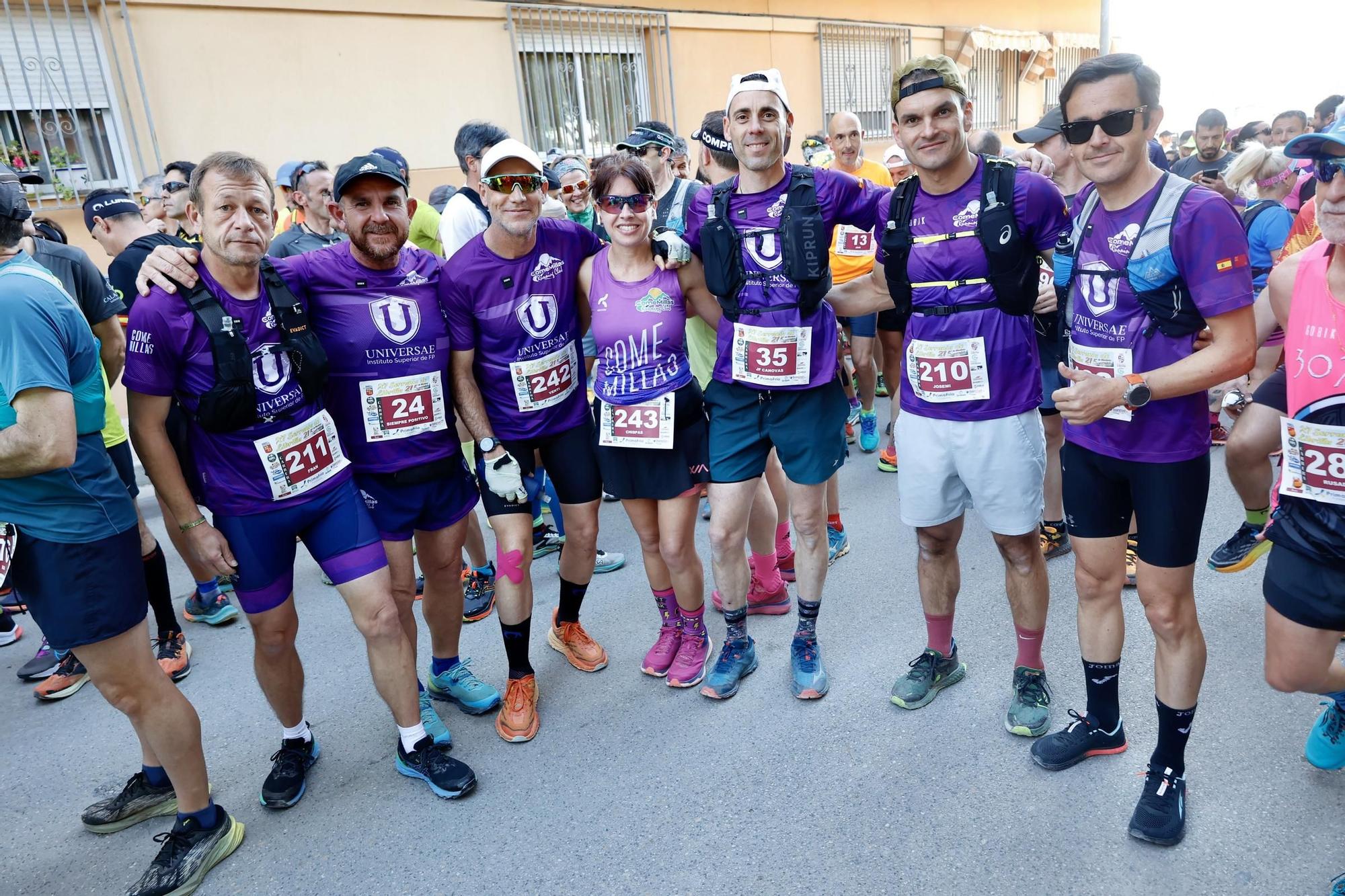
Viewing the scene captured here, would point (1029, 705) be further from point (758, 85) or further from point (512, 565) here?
point (758, 85)

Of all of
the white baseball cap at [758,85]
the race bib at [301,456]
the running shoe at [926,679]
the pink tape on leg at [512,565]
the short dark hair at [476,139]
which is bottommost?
the running shoe at [926,679]

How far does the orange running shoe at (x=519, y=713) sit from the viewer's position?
328 cm

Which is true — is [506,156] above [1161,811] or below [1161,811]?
above

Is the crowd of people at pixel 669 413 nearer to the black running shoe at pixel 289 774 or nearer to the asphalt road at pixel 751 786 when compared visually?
the black running shoe at pixel 289 774

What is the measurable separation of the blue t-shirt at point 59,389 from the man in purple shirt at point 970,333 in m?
2.55

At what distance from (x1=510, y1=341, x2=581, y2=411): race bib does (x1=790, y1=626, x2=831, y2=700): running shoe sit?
1.38 meters

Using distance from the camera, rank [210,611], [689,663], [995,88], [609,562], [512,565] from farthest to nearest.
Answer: [995,88], [609,562], [210,611], [689,663], [512,565]

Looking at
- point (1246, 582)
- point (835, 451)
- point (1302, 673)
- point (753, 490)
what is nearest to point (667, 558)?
point (753, 490)

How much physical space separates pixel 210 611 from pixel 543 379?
8.37ft

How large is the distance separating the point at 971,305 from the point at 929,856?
1.74m

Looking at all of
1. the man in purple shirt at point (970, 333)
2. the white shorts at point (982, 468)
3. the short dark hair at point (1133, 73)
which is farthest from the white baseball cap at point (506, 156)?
the short dark hair at point (1133, 73)

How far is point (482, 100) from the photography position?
357 inches

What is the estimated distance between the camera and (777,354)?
3.21m

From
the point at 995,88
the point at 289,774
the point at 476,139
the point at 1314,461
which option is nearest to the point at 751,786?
the point at 289,774
